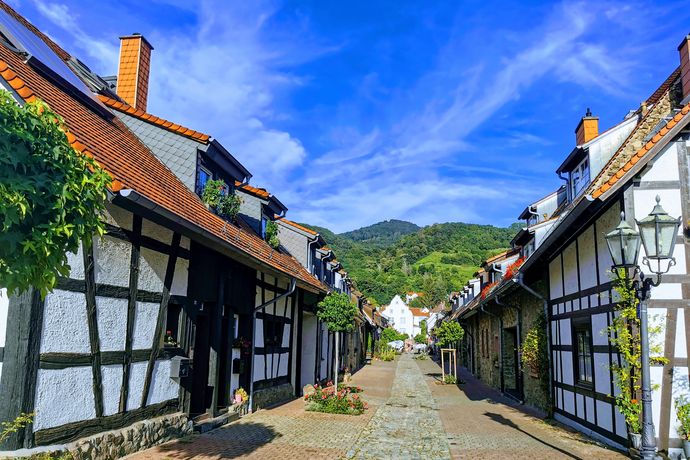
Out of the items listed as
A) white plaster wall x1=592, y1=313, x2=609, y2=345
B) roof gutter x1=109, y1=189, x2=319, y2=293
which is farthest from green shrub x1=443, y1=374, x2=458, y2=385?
white plaster wall x1=592, y1=313, x2=609, y2=345

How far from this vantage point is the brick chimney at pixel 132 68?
1393 centimetres

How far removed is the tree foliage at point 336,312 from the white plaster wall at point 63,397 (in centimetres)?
1026

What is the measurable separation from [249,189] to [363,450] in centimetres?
884

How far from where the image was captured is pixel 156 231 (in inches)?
333

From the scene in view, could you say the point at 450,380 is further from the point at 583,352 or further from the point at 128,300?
the point at 128,300

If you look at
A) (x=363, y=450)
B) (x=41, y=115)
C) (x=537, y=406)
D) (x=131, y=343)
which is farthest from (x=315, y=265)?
(x=41, y=115)

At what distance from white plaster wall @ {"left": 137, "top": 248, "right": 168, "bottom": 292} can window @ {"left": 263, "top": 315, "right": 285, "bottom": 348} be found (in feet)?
19.2

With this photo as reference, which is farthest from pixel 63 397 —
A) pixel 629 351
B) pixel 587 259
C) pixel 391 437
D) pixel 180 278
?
pixel 587 259

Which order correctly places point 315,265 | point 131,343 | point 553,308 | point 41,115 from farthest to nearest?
point 315,265, point 553,308, point 131,343, point 41,115

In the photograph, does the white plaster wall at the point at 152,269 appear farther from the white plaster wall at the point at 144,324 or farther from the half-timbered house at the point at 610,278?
the half-timbered house at the point at 610,278

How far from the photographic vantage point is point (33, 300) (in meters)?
5.97

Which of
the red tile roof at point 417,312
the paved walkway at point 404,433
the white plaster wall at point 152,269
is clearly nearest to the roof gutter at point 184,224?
the white plaster wall at point 152,269

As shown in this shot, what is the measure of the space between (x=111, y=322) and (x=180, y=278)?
206 centimetres

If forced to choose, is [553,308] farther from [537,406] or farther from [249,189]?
[249,189]
